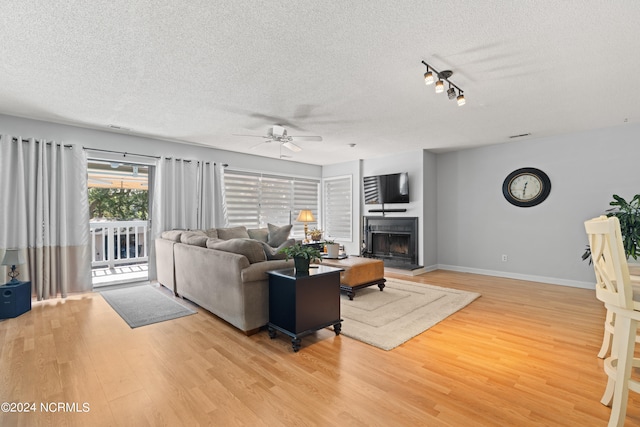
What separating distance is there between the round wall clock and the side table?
7697 mm

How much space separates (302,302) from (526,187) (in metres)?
5.08

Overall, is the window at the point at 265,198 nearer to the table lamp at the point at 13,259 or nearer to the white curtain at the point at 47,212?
the white curtain at the point at 47,212

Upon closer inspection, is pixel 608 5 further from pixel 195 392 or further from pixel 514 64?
pixel 195 392

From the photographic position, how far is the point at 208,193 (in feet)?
19.5

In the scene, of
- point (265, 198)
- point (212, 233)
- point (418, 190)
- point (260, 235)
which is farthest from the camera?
point (265, 198)

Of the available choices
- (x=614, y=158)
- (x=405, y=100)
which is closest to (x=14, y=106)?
(x=405, y=100)

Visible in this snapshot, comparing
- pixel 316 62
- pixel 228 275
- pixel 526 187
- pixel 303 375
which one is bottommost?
pixel 303 375

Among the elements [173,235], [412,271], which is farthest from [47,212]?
[412,271]

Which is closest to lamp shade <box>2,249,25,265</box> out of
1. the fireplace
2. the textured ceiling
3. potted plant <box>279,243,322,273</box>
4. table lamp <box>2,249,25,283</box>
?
table lamp <box>2,249,25,283</box>

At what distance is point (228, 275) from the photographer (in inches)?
124

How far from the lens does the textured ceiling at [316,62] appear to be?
6.54 ft

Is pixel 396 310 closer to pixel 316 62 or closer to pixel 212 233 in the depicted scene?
pixel 316 62

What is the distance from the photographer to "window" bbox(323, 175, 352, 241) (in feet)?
25.6

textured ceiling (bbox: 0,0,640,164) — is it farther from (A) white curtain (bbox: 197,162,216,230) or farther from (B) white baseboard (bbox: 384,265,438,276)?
(B) white baseboard (bbox: 384,265,438,276)
